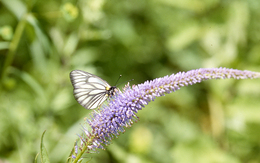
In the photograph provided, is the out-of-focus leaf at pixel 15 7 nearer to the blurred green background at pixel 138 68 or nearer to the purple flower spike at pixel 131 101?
the blurred green background at pixel 138 68

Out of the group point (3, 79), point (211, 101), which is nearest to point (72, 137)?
point (3, 79)

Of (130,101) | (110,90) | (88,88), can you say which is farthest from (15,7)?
(130,101)

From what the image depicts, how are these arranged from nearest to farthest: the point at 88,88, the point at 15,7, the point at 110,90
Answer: the point at 110,90 → the point at 88,88 → the point at 15,7

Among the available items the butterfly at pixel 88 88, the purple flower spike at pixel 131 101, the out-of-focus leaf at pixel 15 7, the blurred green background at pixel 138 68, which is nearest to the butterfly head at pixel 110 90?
the butterfly at pixel 88 88

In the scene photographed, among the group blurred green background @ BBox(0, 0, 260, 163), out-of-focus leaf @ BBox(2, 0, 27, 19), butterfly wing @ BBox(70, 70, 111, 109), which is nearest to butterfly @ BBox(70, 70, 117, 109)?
butterfly wing @ BBox(70, 70, 111, 109)

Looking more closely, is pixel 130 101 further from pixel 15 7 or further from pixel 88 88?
pixel 15 7

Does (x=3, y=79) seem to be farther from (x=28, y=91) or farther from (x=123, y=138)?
(x=123, y=138)
